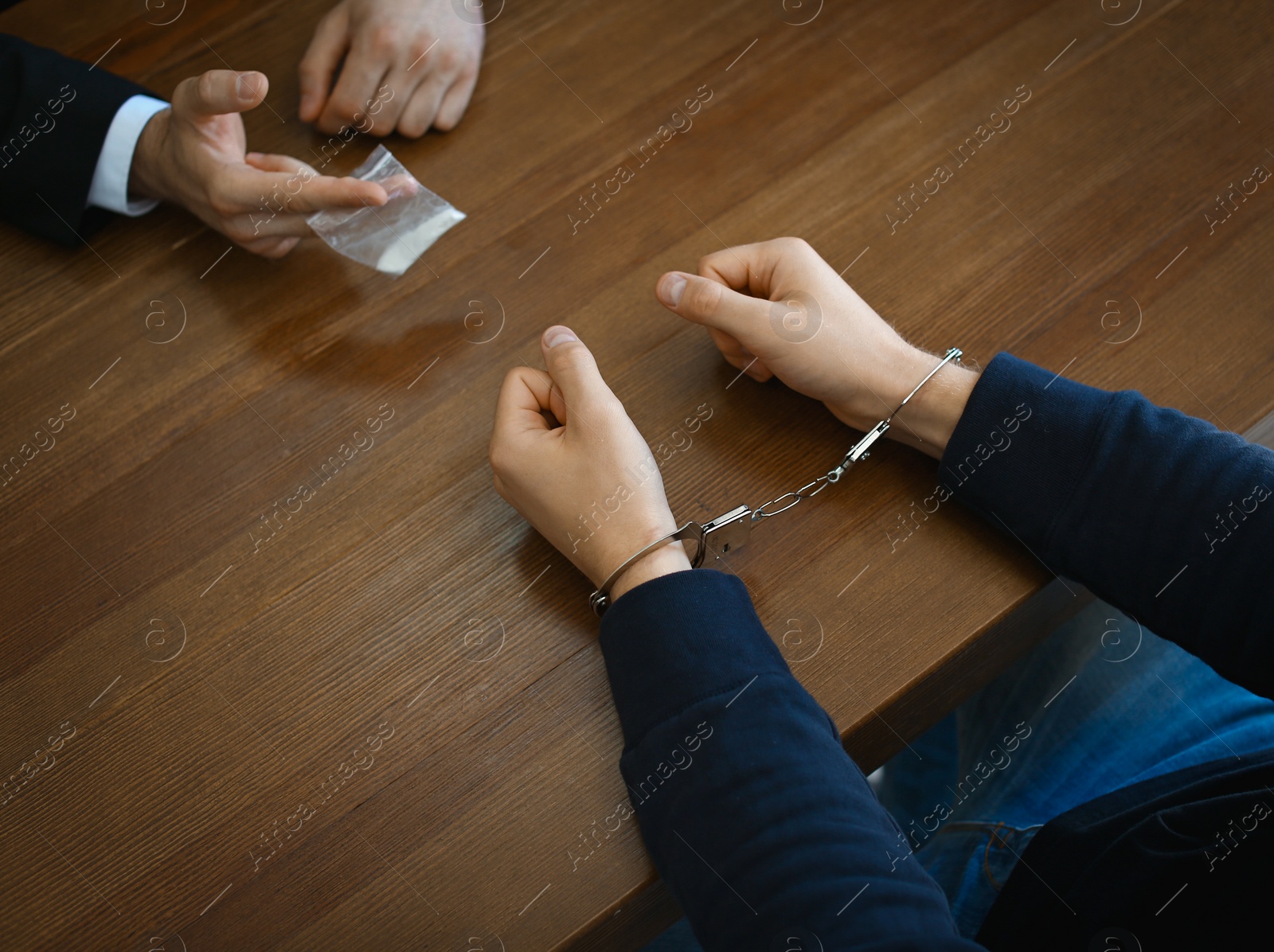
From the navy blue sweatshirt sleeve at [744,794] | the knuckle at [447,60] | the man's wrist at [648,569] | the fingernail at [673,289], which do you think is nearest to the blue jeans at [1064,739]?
the navy blue sweatshirt sleeve at [744,794]

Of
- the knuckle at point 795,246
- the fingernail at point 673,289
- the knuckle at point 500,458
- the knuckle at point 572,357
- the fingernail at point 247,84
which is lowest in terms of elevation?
the knuckle at point 500,458

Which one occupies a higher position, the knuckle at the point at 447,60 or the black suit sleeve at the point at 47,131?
the knuckle at the point at 447,60

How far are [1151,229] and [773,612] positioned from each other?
0.52 meters

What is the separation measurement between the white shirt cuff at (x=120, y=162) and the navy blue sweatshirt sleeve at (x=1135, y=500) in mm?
796

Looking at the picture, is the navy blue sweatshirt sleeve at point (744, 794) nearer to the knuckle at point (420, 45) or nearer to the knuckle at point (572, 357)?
the knuckle at point (572, 357)

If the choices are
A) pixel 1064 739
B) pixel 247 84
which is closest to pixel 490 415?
pixel 247 84

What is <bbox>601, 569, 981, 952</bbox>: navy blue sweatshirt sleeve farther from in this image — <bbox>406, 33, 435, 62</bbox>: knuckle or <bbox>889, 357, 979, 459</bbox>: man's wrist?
<bbox>406, 33, 435, 62</bbox>: knuckle

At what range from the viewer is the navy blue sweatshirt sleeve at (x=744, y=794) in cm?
53

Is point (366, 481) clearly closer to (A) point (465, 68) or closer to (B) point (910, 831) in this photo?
(A) point (465, 68)

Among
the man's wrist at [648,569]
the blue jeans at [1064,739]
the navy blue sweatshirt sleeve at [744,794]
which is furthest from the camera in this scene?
the blue jeans at [1064,739]

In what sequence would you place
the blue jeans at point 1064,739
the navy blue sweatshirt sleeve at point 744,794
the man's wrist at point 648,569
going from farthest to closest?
1. the blue jeans at point 1064,739
2. the man's wrist at point 648,569
3. the navy blue sweatshirt sleeve at point 744,794

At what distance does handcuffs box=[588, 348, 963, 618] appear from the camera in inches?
26.3

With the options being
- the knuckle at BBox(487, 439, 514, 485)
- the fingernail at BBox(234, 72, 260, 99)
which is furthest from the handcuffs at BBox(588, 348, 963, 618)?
the fingernail at BBox(234, 72, 260, 99)

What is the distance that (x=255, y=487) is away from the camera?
2.41ft
